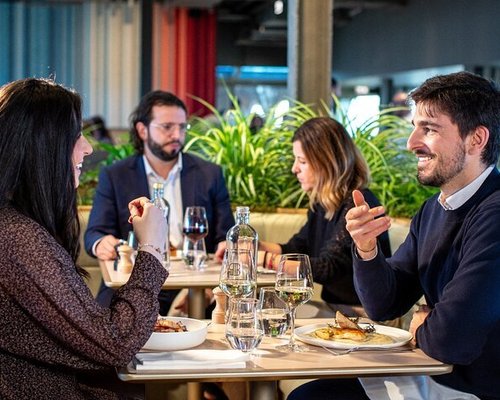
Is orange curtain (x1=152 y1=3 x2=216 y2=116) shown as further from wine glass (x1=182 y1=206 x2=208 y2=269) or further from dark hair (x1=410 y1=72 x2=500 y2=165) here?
dark hair (x1=410 y1=72 x2=500 y2=165)

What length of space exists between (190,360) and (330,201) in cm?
175

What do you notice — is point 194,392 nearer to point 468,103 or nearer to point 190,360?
point 190,360

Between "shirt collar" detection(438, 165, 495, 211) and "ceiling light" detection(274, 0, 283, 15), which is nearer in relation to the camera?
"shirt collar" detection(438, 165, 495, 211)

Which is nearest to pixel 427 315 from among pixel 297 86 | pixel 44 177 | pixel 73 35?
pixel 44 177

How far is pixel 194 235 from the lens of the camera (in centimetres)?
390

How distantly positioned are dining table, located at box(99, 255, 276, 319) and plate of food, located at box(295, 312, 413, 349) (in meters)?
0.89

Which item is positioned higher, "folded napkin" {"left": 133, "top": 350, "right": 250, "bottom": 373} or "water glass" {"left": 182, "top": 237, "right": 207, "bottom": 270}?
"water glass" {"left": 182, "top": 237, "right": 207, "bottom": 270}

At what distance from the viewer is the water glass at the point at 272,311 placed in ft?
8.32

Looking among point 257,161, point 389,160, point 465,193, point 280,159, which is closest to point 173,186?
point 257,161

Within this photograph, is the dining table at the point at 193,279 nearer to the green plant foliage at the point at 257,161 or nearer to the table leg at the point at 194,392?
the table leg at the point at 194,392

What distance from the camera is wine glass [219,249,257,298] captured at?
2.63 m

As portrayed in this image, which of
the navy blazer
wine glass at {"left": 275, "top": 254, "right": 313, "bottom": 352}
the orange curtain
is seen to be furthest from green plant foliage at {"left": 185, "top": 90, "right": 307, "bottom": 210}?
the orange curtain

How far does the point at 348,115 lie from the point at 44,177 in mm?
3562

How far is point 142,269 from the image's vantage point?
234 cm
